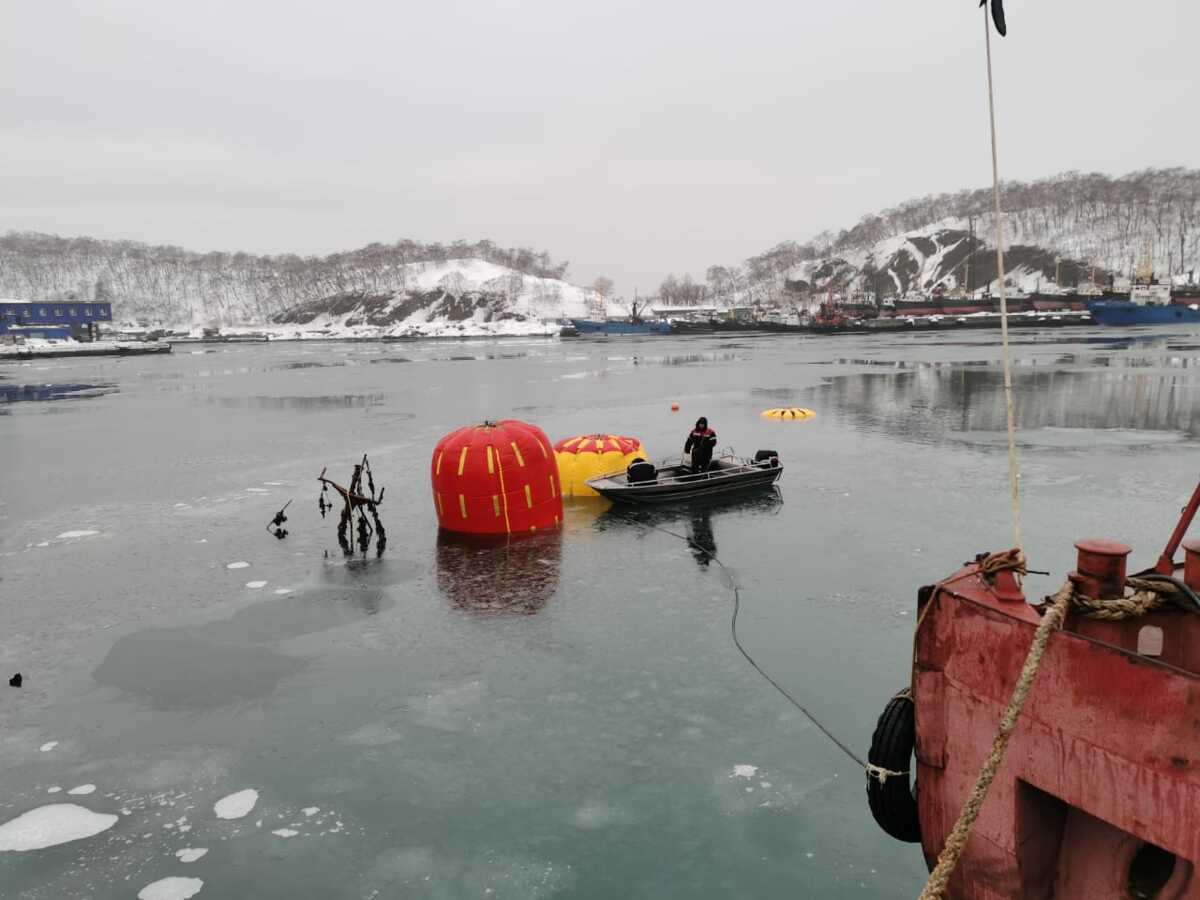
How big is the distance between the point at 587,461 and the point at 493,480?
4.28m

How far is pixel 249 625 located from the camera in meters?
11.3

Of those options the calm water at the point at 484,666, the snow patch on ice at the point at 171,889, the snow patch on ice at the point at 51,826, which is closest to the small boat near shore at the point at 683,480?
the calm water at the point at 484,666

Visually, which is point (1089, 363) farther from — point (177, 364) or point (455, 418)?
point (177, 364)

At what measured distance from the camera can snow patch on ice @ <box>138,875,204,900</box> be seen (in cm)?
589

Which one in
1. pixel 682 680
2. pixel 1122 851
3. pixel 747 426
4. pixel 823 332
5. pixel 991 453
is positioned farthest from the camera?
pixel 823 332

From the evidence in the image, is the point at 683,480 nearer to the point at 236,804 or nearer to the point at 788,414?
the point at 236,804

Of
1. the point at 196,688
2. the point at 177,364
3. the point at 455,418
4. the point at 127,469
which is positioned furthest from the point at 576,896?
the point at 177,364

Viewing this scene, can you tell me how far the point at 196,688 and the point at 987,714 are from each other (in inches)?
345

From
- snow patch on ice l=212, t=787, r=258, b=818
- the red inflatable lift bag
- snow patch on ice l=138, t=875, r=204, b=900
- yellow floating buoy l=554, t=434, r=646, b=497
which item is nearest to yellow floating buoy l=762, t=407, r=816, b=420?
yellow floating buoy l=554, t=434, r=646, b=497

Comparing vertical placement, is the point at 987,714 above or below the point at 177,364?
below

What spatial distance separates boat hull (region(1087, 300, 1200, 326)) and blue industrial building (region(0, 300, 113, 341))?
152672 mm

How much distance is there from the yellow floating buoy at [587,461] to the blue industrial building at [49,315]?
127202 mm

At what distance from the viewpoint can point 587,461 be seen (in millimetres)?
19062

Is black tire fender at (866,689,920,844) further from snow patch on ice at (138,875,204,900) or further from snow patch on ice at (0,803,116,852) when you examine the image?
snow patch on ice at (0,803,116,852)
